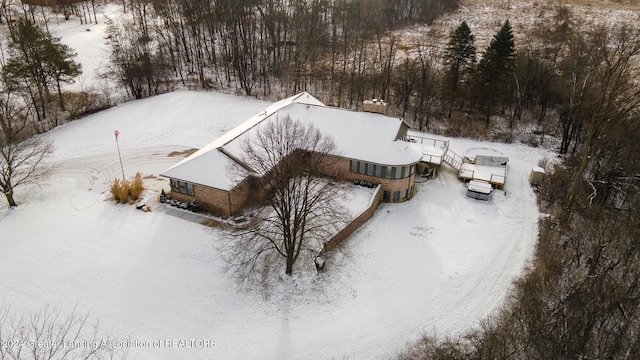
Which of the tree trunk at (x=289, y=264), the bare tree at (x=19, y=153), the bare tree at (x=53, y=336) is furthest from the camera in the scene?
the bare tree at (x=19, y=153)

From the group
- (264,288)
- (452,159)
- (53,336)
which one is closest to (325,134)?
(452,159)

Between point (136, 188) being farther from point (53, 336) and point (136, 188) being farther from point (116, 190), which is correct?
point (53, 336)

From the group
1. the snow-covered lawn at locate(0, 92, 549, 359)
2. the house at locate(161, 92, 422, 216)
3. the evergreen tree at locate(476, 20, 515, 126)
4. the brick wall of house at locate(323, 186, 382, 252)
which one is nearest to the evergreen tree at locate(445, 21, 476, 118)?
the evergreen tree at locate(476, 20, 515, 126)

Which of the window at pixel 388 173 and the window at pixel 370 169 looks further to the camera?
the window at pixel 370 169

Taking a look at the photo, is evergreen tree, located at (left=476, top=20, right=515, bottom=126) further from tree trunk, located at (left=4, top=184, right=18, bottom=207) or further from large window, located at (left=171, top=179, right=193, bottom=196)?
tree trunk, located at (left=4, top=184, right=18, bottom=207)

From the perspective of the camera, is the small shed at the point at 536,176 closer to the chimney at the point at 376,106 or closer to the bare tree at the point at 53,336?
the chimney at the point at 376,106

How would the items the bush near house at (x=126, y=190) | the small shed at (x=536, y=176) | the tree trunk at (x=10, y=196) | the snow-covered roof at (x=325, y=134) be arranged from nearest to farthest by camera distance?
the snow-covered roof at (x=325, y=134) < the tree trunk at (x=10, y=196) < the bush near house at (x=126, y=190) < the small shed at (x=536, y=176)

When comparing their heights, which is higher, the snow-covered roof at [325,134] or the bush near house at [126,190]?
the snow-covered roof at [325,134]

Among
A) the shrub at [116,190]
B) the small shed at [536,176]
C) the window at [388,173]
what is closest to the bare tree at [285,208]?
the window at [388,173]
